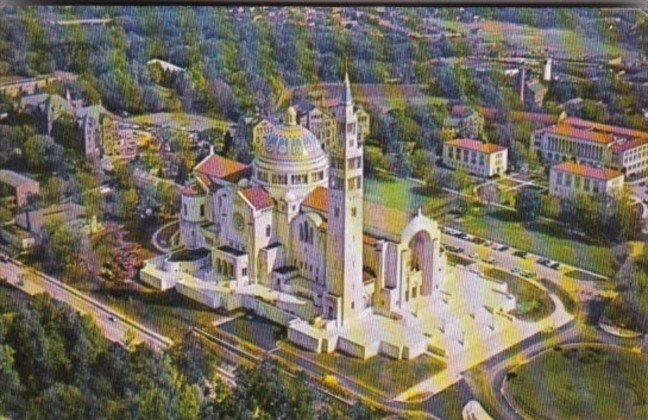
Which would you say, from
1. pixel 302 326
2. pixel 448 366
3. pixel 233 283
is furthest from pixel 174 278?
pixel 448 366

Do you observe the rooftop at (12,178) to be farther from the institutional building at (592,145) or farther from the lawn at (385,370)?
the institutional building at (592,145)

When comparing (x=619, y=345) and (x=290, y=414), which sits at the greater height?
(x=619, y=345)

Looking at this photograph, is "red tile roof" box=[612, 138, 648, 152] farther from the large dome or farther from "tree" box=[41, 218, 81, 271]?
"tree" box=[41, 218, 81, 271]

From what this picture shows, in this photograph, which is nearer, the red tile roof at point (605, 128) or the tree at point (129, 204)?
the red tile roof at point (605, 128)

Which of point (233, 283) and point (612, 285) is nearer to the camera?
point (612, 285)

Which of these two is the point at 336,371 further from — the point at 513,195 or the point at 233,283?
the point at 513,195

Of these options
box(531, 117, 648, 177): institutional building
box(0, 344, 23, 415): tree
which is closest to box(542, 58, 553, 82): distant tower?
box(531, 117, 648, 177): institutional building

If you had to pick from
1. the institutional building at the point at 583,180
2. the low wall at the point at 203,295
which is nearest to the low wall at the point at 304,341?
the low wall at the point at 203,295
